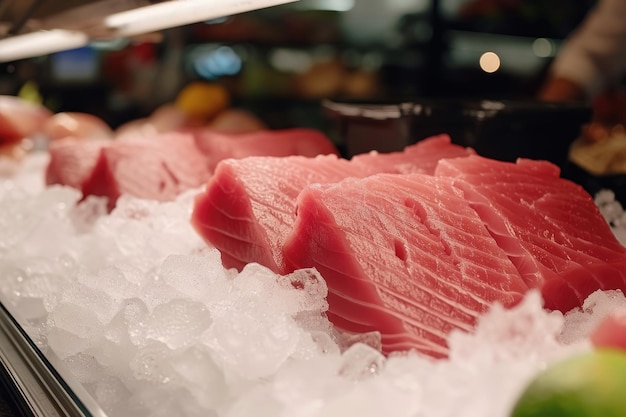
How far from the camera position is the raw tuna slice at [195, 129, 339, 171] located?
2.07 m

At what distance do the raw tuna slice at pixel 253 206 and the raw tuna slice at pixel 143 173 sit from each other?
0.68m

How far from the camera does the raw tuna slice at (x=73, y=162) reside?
6.90ft

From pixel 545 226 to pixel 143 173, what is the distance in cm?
120

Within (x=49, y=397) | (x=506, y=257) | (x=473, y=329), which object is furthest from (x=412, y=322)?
(x=49, y=397)

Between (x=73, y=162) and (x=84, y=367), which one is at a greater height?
(x=84, y=367)

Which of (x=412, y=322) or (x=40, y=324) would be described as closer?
(x=412, y=322)

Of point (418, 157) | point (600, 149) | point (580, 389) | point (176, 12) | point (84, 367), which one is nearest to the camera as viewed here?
point (580, 389)

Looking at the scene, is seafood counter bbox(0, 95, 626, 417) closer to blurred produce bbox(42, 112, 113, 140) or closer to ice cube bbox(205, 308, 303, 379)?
ice cube bbox(205, 308, 303, 379)

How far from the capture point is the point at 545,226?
120 centimetres

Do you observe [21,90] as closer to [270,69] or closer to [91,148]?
[270,69]

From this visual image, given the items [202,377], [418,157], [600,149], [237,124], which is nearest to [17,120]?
[237,124]

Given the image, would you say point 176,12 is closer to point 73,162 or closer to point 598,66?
point 73,162

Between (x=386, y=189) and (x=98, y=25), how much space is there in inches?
59.6

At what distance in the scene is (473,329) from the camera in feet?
3.07
